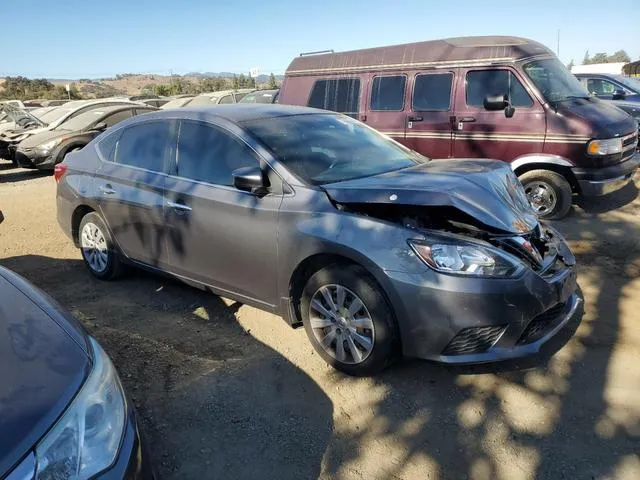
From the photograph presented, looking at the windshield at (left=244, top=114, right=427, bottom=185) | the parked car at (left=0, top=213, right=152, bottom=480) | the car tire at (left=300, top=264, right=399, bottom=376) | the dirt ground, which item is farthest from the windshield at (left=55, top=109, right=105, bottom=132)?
the parked car at (left=0, top=213, right=152, bottom=480)

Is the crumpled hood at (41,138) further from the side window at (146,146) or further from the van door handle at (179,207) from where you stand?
the van door handle at (179,207)

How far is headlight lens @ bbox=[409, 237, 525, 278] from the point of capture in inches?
113

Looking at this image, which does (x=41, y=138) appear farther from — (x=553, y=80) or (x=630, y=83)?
(x=630, y=83)

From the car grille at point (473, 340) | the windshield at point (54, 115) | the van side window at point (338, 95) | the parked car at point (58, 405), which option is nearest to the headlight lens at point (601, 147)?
the van side window at point (338, 95)

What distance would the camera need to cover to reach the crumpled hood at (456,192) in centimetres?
312

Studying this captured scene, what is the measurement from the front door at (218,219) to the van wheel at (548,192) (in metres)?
4.21

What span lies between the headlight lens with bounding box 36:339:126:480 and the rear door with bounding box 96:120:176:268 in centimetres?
245

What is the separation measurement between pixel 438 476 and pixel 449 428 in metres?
0.36

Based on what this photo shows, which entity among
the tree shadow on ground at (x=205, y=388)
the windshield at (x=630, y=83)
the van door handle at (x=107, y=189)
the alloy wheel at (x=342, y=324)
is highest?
the windshield at (x=630, y=83)

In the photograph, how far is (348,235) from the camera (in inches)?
123

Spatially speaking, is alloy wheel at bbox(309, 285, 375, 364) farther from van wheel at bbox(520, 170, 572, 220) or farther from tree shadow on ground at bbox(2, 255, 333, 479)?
van wheel at bbox(520, 170, 572, 220)

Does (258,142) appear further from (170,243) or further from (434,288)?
(434,288)

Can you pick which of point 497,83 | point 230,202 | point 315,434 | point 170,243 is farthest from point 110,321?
point 497,83

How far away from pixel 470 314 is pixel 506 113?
4.61 m
